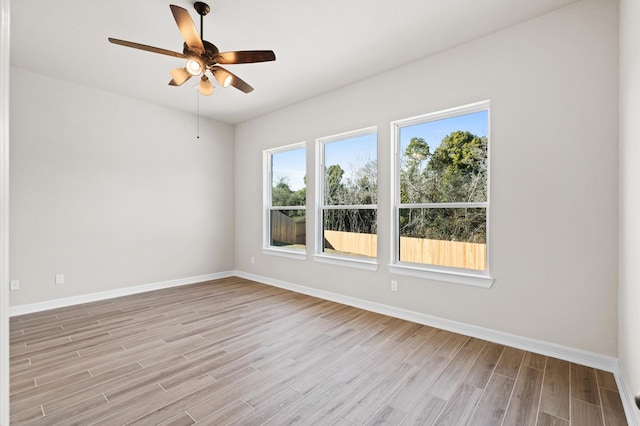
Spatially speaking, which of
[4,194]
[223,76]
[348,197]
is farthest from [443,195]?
[4,194]

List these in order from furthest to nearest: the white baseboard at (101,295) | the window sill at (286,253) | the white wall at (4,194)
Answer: the window sill at (286,253), the white baseboard at (101,295), the white wall at (4,194)

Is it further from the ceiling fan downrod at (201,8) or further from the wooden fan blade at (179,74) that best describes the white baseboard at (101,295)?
the ceiling fan downrod at (201,8)

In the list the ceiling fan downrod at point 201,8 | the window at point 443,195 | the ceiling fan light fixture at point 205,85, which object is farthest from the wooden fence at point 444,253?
the ceiling fan downrod at point 201,8

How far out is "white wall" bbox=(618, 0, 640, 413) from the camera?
175 centimetres

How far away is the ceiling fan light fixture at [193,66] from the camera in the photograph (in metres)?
2.58

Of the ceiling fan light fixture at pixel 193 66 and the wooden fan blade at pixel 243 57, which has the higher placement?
the wooden fan blade at pixel 243 57

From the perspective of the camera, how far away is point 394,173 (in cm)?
366

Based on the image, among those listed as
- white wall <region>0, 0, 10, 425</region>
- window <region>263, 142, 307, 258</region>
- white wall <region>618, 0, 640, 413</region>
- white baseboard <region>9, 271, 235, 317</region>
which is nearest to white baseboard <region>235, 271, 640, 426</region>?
white wall <region>618, 0, 640, 413</region>

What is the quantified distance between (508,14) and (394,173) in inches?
71.2

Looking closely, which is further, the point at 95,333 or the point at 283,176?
the point at 283,176

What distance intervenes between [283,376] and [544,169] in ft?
9.21

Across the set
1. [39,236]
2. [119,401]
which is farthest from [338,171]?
[39,236]

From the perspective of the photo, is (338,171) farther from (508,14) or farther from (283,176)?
(508,14)

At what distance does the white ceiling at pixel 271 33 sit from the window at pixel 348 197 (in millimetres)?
868
